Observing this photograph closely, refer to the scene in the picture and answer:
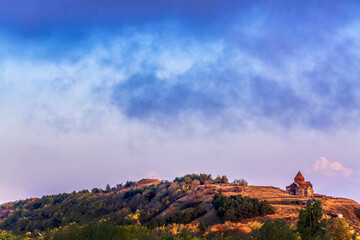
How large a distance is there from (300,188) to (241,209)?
31.6 meters

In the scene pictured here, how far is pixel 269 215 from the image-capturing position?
37531 mm

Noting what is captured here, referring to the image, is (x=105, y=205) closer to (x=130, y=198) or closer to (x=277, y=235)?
(x=130, y=198)

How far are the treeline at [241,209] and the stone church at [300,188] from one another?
27250 mm

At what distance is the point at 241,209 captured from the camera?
124ft

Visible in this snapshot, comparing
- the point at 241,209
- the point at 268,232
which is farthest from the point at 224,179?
the point at 268,232

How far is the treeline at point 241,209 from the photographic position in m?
37.2

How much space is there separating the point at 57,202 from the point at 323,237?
64.7m

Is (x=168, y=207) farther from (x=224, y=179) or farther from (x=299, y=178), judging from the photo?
(x=299, y=178)

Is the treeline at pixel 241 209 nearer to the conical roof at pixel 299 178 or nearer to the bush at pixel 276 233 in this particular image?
the bush at pixel 276 233

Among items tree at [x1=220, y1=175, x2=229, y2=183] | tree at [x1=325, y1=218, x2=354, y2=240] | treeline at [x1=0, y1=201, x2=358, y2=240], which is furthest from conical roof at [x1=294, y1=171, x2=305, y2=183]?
tree at [x1=325, y1=218, x2=354, y2=240]

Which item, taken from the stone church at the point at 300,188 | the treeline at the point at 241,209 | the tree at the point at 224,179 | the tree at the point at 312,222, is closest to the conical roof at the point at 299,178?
the stone church at the point at 300,188

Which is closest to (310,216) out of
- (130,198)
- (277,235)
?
(277,235)

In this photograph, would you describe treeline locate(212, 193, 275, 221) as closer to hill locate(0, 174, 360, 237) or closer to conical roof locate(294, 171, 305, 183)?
hill locate(0, 174, 360, 237)

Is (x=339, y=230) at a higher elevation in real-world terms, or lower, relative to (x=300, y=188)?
lower
